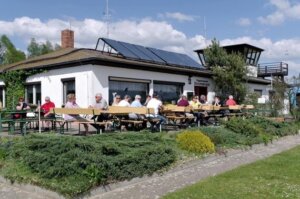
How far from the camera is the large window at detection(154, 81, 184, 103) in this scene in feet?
68.5

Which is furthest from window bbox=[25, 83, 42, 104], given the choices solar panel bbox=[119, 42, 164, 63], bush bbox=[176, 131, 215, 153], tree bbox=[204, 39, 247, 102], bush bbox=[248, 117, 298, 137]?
bush bbox=[176, 131, 215, 153]

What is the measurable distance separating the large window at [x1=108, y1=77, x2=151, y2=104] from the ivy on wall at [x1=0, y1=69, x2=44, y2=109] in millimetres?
5096

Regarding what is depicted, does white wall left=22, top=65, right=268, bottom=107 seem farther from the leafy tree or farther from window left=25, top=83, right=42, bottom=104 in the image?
the leafy tree

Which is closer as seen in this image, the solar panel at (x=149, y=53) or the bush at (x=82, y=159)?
the bush at (x=82, y=159)

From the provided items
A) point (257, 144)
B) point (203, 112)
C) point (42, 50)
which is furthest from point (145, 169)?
point (42, 50)

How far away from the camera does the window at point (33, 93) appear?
66.4ft

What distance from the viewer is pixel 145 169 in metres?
6.95

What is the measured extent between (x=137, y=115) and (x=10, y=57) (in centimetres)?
5331

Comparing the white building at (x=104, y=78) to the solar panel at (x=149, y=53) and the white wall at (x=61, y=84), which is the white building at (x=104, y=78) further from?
the solar panel at (x=149, y=53)

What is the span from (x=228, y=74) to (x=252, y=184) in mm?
18682

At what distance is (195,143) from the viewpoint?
8867mm

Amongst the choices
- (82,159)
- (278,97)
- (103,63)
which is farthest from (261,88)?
(82,159)

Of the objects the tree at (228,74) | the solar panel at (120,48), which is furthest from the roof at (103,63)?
the tree at (228,74)

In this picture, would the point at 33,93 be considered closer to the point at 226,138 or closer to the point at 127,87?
the point at 127,87
